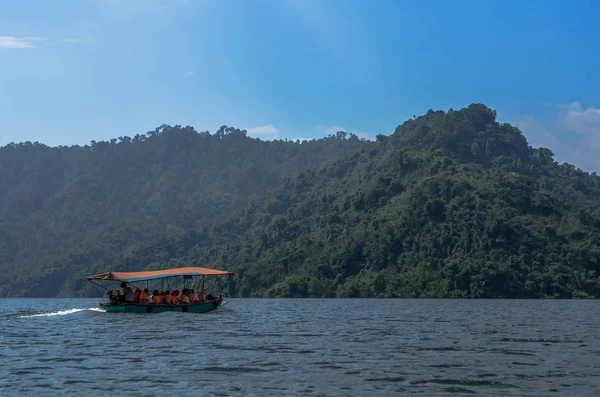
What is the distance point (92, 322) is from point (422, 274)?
302 ft

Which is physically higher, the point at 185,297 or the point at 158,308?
the point at 185,297

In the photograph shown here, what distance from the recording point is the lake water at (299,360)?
782 inches

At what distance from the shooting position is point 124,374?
22.3 meters

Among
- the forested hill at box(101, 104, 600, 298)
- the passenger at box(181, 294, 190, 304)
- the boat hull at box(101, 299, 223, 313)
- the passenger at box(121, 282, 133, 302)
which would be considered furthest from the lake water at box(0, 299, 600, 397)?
the forested hill at box(101, 104, 600, 298)

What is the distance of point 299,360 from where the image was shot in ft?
84.0

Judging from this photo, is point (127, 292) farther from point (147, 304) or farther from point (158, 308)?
point (158, 308)

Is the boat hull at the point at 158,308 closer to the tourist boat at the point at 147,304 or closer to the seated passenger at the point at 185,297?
the tourist boat at the point at 147,304

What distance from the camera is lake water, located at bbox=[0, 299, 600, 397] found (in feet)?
65.2

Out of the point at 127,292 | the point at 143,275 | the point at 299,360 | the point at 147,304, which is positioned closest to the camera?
the point at 299,360

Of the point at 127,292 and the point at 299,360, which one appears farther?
the point at 127,292

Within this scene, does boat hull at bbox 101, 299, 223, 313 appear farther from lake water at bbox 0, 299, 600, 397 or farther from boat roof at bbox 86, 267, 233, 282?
lake water at bbox 0, 299, 600, 397

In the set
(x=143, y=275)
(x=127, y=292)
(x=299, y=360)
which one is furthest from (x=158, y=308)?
(x=299, y=360)

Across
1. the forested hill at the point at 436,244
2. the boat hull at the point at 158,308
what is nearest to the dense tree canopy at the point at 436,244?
the forested hill at the point at 436,244

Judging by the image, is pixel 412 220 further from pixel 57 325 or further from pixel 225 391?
pixel 225 391
